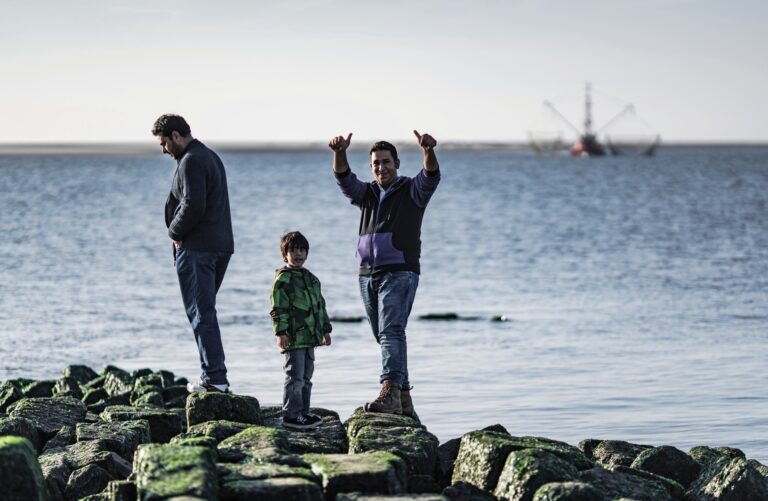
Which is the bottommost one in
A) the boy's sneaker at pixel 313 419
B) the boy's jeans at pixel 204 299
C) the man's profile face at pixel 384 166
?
the boy's sneaker at pixel 313 419

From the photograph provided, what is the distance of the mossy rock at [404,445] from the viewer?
8031 mm

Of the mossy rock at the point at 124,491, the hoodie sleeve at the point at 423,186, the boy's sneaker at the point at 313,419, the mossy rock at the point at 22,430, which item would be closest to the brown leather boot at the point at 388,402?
the boy's sneaker at the point at 313,419

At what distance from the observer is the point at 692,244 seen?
37.0m

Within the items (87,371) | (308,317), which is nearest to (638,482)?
(308,317)

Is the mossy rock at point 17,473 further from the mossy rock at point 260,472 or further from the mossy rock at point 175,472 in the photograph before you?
the mossy rock at point 260,472

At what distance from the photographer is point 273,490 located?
260 inches

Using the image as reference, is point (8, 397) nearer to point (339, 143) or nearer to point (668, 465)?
point (339, 143)

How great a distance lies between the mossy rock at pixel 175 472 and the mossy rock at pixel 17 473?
0.56 m

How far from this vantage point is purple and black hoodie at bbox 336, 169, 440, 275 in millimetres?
9078

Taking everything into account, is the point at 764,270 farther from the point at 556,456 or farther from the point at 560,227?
the point at 556,456

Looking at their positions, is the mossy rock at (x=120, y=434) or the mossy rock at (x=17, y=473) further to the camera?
the mossy rock at (x=120, y=434)

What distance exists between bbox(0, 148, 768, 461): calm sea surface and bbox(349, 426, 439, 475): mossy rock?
137 inches

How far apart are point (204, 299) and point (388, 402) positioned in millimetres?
1780

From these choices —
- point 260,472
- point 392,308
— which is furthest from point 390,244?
point 260,472
